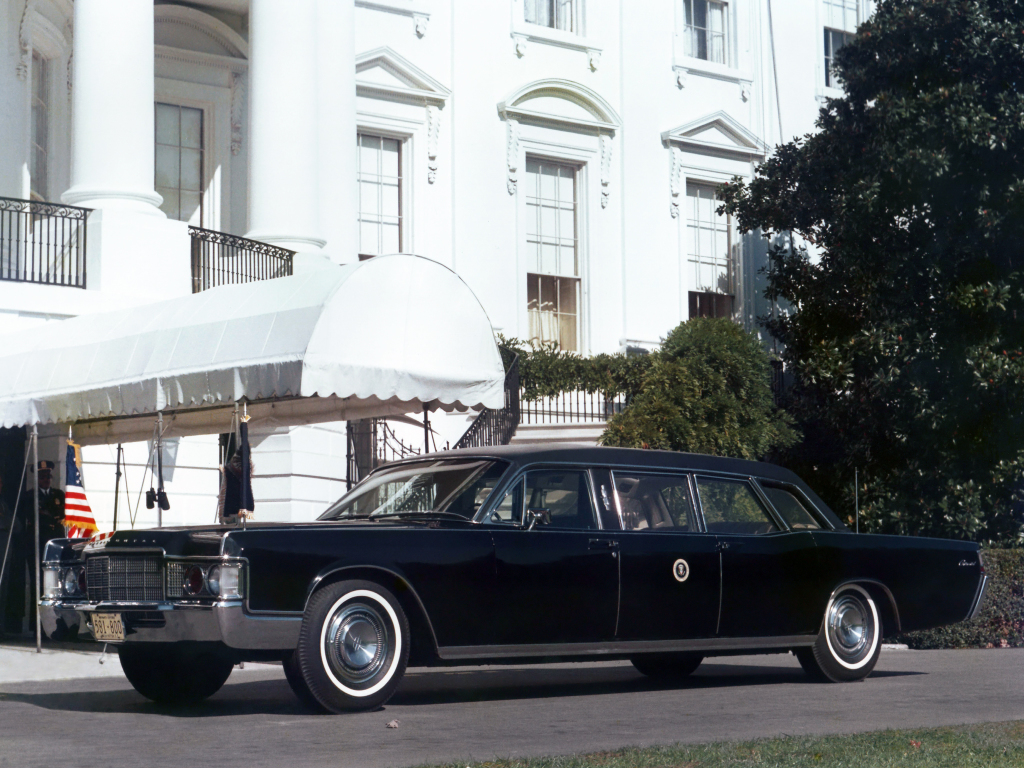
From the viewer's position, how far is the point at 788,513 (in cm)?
959

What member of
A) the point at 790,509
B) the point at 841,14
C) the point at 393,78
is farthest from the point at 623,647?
the point at 841,14

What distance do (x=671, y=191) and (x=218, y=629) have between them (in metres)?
18.9

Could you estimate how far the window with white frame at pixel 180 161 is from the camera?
2131 centimetres

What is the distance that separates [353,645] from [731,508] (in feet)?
9.90

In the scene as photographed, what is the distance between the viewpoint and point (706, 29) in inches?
1024

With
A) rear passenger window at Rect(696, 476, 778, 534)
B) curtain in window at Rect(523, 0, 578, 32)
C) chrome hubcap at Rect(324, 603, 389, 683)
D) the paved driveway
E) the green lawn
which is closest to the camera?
the green lawn

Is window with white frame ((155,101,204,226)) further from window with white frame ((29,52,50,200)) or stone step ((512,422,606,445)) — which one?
stone step ((512,422,606,445))

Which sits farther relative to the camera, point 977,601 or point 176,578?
point 977,601

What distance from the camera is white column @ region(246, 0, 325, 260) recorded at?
18.3 meters

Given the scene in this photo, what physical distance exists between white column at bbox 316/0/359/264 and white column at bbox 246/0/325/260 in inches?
30.8

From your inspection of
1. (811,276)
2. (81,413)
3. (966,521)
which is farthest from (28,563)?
(811,276)

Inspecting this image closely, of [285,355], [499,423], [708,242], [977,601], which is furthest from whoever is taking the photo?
[708,242]

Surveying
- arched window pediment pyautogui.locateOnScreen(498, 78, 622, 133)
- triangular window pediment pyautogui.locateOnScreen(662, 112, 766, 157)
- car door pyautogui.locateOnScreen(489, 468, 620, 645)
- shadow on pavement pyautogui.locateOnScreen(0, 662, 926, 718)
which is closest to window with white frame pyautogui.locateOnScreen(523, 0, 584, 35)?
arched window pediment pyautogui.locateOnScreen(498, 78, 622, 133)

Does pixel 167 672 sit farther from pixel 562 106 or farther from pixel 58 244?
pixel 562 106
